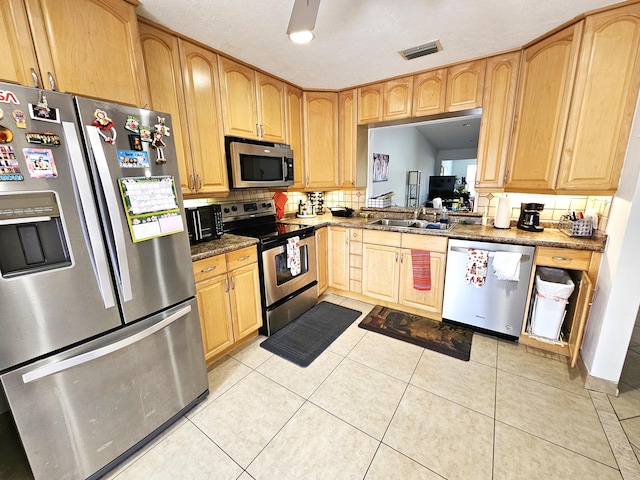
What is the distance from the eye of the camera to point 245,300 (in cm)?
223

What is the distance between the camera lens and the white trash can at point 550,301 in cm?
200

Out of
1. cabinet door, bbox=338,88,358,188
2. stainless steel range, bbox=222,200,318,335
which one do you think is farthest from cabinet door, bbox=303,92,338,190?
stainless steel range, bbox=222,200,318,335

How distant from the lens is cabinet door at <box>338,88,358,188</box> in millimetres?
3057

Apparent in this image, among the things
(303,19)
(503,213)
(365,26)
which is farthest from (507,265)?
(303,19)

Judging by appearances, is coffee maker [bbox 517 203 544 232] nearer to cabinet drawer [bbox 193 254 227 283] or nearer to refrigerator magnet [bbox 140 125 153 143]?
cabinet drawer [bbox 193 254 227 283]

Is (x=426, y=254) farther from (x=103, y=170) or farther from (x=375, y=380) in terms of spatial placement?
(x=103, y=170)

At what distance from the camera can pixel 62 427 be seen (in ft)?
3.82

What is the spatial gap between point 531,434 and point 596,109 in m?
2.14

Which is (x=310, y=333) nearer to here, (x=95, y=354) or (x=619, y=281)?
(x=95, y=354)

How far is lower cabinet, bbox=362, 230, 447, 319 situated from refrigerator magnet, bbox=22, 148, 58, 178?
241 cm

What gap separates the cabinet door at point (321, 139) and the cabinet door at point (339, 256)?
65 cm

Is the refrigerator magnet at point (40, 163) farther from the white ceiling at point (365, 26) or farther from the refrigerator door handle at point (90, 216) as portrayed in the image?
the white ceiling at point (365, 26)

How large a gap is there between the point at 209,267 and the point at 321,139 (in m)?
2.06

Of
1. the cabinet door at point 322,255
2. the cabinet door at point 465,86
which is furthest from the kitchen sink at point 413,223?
the cabinet door at point 465,86
